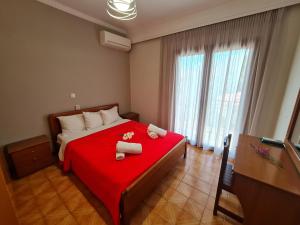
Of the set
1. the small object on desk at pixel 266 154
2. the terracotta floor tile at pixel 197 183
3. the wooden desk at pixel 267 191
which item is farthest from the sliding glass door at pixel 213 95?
the wooden desk at pixel 267 191

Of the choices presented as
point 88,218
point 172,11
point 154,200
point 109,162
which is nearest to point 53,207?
point 88,218

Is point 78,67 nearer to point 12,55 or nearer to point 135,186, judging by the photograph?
point 12,55

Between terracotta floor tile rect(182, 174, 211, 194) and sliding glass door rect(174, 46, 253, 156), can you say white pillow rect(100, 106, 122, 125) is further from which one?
terracotta floor tile rect(182, 174, 211, 194)

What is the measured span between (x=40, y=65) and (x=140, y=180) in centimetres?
242

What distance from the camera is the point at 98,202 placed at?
5.35 feet

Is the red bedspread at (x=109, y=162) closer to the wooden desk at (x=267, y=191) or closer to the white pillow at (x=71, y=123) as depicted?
the white pillow at (x=71, y=123)

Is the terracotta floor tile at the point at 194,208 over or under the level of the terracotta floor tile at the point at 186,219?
over

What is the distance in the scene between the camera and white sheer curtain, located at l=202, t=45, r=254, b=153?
217 cm

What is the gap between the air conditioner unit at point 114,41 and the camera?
2.78 m

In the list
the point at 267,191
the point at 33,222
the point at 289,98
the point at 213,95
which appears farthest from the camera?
the point at 213,95

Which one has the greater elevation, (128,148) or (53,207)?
(128,148)

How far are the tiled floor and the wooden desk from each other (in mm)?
592

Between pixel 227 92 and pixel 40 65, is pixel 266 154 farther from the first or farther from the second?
pixel 40 65

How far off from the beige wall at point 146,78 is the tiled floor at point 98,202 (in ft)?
6.10
